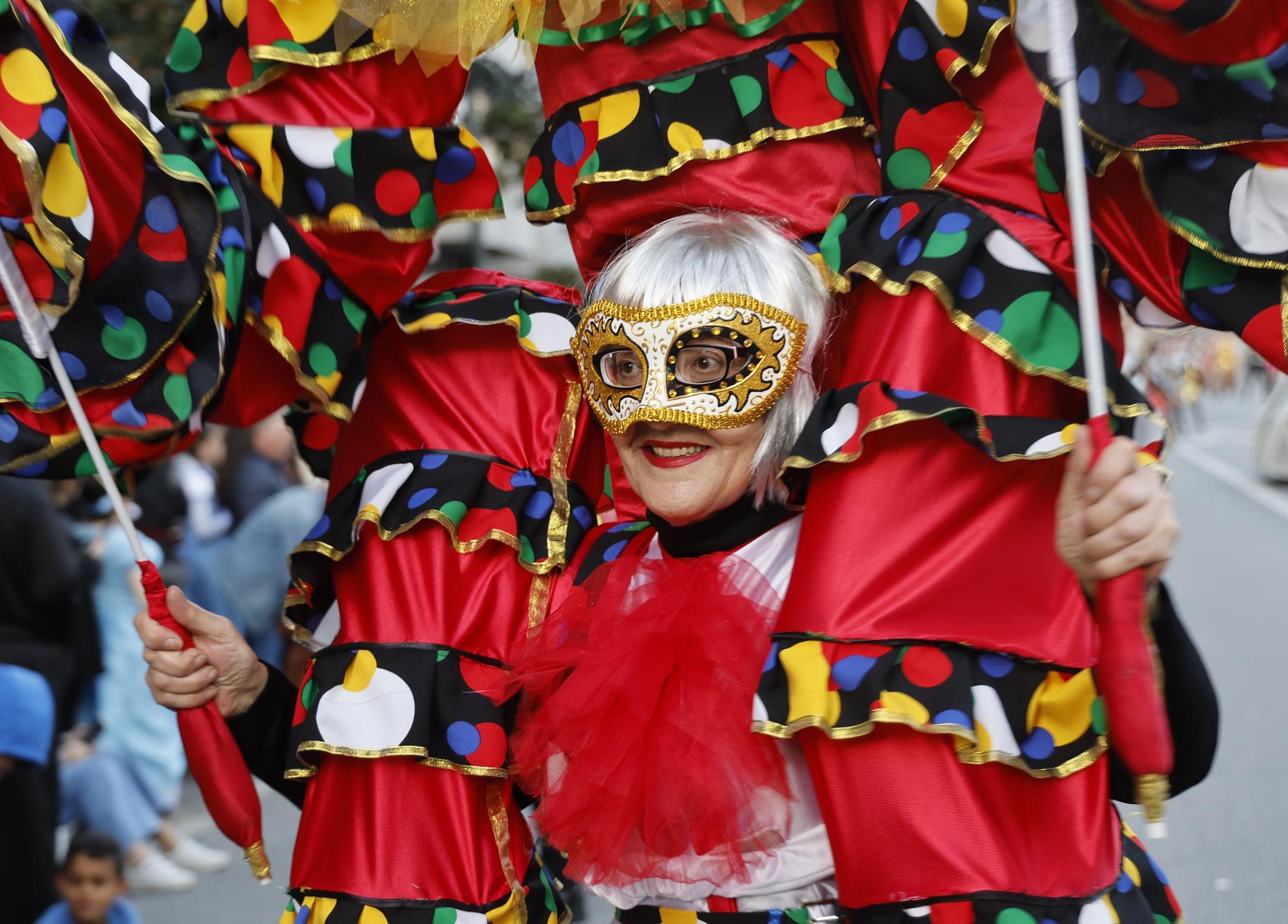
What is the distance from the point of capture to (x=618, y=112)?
5.83 feet

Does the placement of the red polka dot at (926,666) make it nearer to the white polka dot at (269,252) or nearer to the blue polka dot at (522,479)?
the blue polka dot at (522,479)

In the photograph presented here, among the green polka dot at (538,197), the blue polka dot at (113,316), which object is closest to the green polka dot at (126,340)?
the blue polka dot at (113,316)

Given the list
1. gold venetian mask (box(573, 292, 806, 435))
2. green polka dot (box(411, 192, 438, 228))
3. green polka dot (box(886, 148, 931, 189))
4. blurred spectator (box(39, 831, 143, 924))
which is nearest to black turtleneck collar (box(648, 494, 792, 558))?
gold venetian mask (box(573, 292, 806, 435))

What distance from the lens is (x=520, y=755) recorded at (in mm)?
1815

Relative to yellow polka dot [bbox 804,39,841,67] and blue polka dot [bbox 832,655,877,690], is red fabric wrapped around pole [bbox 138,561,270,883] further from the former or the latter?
yellow polka dot [bbox 804,39,841,67]

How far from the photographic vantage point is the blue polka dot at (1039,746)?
58.6 inches

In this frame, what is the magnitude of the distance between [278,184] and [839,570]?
95 cm

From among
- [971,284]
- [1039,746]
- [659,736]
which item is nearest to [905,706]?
[1039,746]

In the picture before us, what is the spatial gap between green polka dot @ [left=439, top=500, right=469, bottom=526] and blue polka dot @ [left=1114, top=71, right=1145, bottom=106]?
100 cm

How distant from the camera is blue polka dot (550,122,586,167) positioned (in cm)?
183

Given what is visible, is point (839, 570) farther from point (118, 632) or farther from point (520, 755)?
point (118, 632)

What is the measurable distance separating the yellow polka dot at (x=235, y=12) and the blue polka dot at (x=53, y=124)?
1.37 ft

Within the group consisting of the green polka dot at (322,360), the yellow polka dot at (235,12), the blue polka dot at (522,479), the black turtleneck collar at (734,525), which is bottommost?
the black turtleneck collar at (734,525)

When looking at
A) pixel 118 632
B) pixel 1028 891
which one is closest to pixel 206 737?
pixel 1028 891
